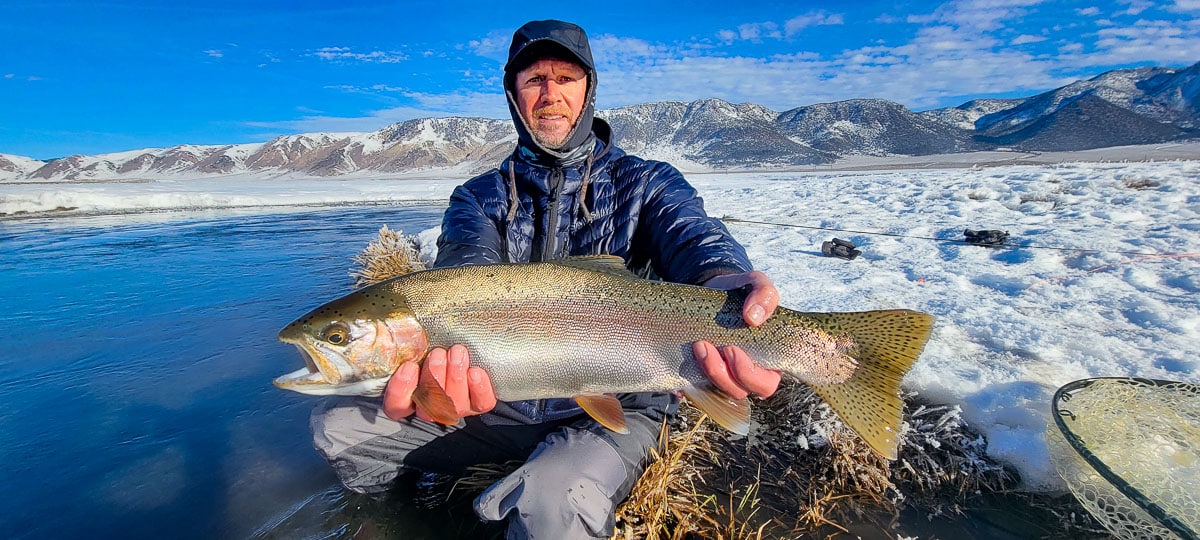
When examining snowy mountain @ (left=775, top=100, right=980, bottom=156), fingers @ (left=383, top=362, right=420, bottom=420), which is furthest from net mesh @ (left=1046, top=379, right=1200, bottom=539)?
snowy mountain @ (left=775, top=100, right=980, bottom=156)

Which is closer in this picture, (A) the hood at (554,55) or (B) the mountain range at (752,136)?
(A) the hood at (554,55)

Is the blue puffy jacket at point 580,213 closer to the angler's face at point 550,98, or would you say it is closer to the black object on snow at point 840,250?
the angler's face at point 550,98

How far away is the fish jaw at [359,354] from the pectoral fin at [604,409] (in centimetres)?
83

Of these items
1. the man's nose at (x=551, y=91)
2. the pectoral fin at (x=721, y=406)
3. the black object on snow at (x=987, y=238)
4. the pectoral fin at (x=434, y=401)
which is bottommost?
the black object on snow at (x=987, y=238)

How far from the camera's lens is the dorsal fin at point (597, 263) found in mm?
2514

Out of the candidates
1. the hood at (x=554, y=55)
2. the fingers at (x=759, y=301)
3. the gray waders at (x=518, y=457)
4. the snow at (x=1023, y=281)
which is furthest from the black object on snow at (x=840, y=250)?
the fingers at (x=759, y=301)

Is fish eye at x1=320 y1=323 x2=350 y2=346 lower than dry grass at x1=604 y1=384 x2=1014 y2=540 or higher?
higher

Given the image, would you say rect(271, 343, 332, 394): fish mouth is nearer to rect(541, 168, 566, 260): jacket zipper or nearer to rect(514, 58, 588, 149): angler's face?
rect(541, 168, 566, 260): jacket zipper

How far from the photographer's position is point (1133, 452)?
2.54 m

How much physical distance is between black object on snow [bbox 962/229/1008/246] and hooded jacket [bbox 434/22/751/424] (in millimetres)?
5760

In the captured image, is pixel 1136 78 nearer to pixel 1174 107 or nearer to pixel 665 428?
pixel 1174 107

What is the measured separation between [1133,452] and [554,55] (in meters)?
3.98

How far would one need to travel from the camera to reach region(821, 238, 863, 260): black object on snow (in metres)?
7.14

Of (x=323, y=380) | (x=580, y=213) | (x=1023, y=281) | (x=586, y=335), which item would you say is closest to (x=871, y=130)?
(x=1023, y=281)
